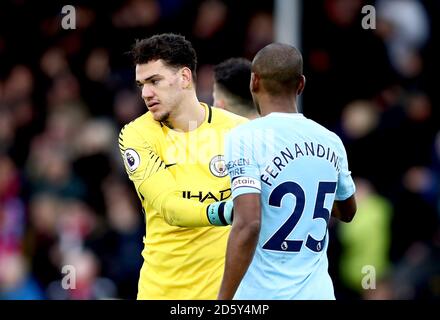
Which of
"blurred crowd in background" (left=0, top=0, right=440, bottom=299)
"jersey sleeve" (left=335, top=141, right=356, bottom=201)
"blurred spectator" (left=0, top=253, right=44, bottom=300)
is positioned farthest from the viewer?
"blurred spectator" (left=0, top=253, right=44, bottom=300)

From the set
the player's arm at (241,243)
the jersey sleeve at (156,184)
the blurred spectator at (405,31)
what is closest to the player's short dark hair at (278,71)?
the player's arm at (241,243)

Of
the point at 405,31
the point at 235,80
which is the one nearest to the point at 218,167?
the point at 235,80

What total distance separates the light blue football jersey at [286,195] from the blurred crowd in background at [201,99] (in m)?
4.13

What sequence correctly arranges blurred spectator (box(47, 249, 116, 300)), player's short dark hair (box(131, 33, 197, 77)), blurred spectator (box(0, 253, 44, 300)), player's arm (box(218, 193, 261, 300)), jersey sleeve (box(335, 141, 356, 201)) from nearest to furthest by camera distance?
player's arm (box(218, 193, 261, 300)), jersey sleeve (box(335, 141, 356, 201)), player's short dark hair (box(131, 33, 197, 77)), blurred spectator (box(47, 249, 116, 300)), blurred spectator (box(0, 253, 44, 300))

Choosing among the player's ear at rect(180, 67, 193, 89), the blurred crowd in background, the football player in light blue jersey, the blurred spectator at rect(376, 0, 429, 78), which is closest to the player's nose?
the player's ear at rect(180, 67, 193, 89)

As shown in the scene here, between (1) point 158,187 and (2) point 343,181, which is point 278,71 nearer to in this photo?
(2) point 343,181

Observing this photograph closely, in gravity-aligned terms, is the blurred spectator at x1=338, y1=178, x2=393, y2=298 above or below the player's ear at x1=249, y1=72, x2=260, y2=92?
below

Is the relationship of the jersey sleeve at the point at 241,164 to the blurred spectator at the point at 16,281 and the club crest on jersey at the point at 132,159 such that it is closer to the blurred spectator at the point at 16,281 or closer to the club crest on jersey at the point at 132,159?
the club crest on jersey at the point at 132,159

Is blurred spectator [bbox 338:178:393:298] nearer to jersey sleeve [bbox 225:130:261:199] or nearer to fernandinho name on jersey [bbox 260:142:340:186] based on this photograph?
fernandinho name on jersey [bbox 260:142:340:186]

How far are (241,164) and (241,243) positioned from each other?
40cm

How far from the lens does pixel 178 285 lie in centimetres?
643

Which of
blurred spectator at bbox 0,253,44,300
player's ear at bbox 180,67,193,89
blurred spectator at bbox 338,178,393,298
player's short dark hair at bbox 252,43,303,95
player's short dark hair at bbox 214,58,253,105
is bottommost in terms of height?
blurred spectator at bbox 0,253,44,300

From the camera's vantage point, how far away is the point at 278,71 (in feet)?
17.6

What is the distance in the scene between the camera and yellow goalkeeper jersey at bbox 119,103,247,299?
6289 mm
